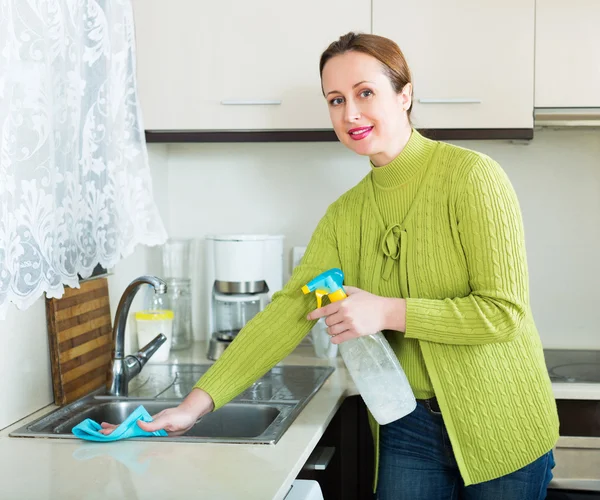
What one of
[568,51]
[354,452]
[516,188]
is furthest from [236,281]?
[568,51]

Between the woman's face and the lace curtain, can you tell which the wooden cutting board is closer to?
the lace curtain

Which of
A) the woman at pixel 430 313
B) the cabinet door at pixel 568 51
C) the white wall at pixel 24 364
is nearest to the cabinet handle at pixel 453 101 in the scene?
the cabinet door at pixel 568 51

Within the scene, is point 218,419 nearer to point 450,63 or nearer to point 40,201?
point 40,201

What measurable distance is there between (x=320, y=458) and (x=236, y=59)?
3.62 feet

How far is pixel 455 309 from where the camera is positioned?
1.39 m

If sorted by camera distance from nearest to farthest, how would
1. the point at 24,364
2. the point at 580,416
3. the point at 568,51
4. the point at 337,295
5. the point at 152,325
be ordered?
the point at 337,295 < the point at 24,364 < the point at 580,416 < the point at 568,51 < the point at 152,325

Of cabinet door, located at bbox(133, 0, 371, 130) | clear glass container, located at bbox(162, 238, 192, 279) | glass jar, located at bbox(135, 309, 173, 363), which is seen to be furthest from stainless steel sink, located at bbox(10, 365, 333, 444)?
cabinet door, located at bbox(133, 0, 371, 130)

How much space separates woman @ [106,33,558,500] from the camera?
1.40m

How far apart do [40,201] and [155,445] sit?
498 mm

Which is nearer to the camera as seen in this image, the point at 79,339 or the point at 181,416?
the point at 181,416

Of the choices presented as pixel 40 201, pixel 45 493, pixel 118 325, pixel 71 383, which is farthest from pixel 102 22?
pixel 45 493

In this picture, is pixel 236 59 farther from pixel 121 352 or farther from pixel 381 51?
pixel 121 352

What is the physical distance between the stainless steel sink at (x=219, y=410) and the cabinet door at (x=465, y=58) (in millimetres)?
795

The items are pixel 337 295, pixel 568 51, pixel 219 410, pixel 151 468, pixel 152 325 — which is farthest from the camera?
pixel 152 325
